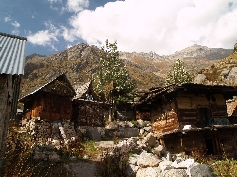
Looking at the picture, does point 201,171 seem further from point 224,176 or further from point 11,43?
point 11,43

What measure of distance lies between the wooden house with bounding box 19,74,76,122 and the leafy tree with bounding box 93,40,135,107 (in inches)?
539

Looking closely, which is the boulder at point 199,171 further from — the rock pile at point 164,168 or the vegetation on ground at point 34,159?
the vegetation on ground at point 34,159

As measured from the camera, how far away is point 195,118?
20.8 metres

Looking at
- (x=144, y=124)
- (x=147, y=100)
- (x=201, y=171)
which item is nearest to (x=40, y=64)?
(x=144, y=124)

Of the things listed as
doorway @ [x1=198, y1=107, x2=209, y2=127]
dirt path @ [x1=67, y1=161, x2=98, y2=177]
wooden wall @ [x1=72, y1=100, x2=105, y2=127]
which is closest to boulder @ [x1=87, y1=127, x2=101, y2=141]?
wooden wall @ [x1=72, y1=100, x2=105, y2=127]

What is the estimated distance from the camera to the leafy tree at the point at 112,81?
40.3m

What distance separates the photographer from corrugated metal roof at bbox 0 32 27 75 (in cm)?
885

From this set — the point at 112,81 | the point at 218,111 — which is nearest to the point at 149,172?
the point at 218,111

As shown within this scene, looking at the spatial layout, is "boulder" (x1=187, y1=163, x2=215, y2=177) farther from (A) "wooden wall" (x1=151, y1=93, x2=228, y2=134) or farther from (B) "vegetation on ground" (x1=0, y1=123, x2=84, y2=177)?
(A) "wooden wall" (x1=151, y1=93, x2=228, y2=134)

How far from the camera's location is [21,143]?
15.0 m

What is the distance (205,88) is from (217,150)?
573cm

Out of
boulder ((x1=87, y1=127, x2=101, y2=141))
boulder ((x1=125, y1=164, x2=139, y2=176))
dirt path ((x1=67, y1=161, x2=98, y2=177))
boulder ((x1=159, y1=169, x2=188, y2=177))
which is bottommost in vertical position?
dirt path ((x1=67, y1=161, x2=98, y2=177))

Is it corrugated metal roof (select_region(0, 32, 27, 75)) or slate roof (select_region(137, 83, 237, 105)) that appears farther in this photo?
slate roof (select_region(137, 83, 237, 105))

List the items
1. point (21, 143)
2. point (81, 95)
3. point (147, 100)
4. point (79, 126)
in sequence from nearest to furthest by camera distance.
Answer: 1. point (21, 143)
2. point (147, 100)
3. point (79, 126)
4. point (81, 95)
